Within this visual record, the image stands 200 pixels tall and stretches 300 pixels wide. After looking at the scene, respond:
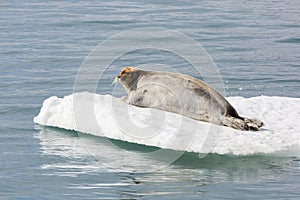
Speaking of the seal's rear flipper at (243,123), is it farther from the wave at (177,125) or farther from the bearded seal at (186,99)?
the wave at (177,125)

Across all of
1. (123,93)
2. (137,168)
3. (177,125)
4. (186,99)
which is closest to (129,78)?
(186,99)

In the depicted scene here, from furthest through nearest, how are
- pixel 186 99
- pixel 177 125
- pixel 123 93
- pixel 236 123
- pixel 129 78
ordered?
pixel 123 93 → pixel 129 78 → pixel 186 99 → pixel 236 123 → pixel 177 125

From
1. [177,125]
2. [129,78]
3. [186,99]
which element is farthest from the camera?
[129,78]

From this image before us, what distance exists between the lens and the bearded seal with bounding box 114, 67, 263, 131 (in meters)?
10.6

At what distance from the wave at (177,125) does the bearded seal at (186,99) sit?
0.59 feet

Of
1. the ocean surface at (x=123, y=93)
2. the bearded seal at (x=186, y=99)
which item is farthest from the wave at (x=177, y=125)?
the bearded seal at (x=186, y=99)

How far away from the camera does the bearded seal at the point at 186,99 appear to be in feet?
34.9

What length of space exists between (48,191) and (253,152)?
2300 millimetres

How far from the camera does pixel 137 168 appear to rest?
9.38 m

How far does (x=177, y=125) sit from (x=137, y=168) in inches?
44.2

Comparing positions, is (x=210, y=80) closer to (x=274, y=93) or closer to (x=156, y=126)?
(x=274, y=93)

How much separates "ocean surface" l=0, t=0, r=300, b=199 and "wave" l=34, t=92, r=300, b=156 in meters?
0.03

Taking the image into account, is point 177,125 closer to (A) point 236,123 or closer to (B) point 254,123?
(A) point 236,123

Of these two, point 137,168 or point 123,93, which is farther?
point 123,93
